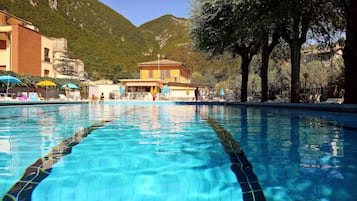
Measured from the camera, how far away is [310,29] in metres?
15.9

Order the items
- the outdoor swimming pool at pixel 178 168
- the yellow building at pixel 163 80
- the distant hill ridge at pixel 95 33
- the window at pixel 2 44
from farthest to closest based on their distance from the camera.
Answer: the distant hill ridge at pixel 95 33, the yellow building at pixel 163 80, the window at pixel 2 44, the outdoor swimming pool at pixel 178 168

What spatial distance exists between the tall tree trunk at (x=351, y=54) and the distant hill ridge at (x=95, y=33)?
5146cm

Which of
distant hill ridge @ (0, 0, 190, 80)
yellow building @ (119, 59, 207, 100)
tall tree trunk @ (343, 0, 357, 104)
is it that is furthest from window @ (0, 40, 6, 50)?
tall tree trunk @ (343, 0, 357, 104)

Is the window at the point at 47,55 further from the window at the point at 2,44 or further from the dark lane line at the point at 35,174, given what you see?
the dark lane line at the point at 35,174

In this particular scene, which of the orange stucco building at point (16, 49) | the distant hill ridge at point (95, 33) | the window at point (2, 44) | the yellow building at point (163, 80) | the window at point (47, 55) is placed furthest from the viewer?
the distant hill ridge at point (95, 33)

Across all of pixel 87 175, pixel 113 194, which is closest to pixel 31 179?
pixel 87 175

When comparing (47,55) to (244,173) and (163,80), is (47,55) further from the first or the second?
(244,173)

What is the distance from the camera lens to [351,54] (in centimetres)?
1017

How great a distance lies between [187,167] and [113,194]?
1.04m

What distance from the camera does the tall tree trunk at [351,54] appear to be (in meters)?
10.1

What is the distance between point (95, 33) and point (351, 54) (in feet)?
237

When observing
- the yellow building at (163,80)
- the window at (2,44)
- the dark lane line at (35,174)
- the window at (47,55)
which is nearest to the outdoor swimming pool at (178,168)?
the dark lane line at (35,174)

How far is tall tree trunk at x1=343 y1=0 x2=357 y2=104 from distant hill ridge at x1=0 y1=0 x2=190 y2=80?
5146cm

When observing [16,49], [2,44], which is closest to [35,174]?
[16,49]
